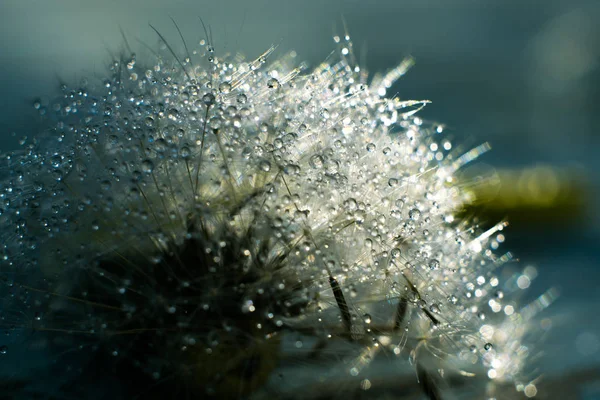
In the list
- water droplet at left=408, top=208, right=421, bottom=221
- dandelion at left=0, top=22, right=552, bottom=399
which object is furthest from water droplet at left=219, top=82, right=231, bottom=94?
water droplet at left=408, top=208, right=421, bottom=221

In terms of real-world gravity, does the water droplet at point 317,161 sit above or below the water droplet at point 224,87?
below

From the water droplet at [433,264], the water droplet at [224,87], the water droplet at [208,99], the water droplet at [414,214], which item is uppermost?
the water droplet at [224,87]

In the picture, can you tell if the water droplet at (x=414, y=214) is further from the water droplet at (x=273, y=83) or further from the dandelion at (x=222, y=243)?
the water droplet at (x=273, y=83)

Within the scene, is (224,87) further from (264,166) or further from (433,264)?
(433,264)

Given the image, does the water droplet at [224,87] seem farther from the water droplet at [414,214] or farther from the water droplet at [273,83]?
the water droplet at [414,214]

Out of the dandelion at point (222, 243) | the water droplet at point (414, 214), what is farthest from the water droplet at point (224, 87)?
the water droplet at point (414, 214)

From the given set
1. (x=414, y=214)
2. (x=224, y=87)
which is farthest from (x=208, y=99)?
(x=414, y=214)

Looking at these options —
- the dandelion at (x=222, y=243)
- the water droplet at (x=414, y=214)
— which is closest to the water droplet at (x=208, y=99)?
the dandelion at (x=222, y=243)

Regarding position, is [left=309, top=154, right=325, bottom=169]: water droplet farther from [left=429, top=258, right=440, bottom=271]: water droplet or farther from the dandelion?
[left=429, top=258, right=440, bottom=271]: water droplet

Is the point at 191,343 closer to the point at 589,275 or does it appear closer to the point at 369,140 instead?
the point at 369,140
